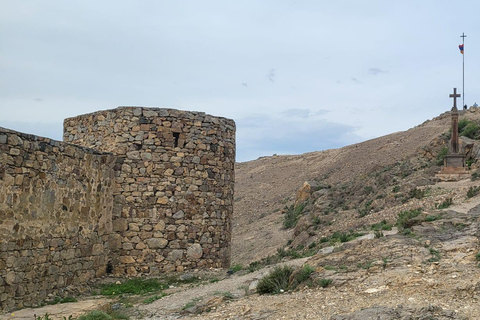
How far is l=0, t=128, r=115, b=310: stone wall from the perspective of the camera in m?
8.43

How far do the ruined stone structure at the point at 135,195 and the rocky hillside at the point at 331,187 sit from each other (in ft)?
19.2

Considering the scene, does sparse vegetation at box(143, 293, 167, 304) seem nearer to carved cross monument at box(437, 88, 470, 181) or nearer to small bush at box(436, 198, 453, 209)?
small bush at box(436, 198, 453, 209)

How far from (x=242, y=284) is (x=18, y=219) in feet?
12.3

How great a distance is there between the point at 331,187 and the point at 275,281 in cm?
2208

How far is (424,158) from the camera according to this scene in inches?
1101

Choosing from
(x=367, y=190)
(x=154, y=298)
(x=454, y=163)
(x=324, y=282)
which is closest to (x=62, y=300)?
(x=154, y=298)

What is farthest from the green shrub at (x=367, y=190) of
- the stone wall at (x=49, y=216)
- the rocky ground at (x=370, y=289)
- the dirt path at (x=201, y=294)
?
the stone wall at (x=49, y=216)

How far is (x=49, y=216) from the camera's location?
930cm

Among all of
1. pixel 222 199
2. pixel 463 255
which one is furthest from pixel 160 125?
pixel 463 255

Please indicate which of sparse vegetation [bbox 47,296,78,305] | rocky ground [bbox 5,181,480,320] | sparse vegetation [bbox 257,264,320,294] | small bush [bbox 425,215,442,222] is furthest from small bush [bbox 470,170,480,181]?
sparse vegetation [bbox 47,296,78,305]

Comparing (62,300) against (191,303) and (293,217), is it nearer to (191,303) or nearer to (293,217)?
(191,303)

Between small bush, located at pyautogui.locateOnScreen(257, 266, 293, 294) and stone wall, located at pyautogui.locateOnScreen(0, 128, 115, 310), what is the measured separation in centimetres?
382

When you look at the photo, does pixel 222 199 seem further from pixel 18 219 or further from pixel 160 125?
pixel 18 219

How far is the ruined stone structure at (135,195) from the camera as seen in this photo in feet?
31.8
